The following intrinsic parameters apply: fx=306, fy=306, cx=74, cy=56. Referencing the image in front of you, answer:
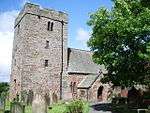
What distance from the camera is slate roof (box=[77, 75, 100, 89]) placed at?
4978 cm

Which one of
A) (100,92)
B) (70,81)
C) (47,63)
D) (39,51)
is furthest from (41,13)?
(100,92)

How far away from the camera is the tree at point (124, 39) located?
30172mm

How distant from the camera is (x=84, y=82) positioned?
5144 centimetres

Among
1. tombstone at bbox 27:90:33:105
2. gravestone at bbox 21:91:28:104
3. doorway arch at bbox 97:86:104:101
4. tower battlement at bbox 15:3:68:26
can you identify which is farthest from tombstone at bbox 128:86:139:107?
tower battlement at bbox 15:3:68:26

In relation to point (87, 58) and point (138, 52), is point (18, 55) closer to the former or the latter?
point (87, 58)

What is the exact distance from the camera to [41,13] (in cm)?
4944

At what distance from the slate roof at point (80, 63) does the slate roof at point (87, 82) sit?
1587mm

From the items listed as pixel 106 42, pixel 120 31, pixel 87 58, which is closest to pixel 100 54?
pixel 106 42

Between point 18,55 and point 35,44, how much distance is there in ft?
12.4

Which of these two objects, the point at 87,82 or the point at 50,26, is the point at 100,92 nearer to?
the point at 87,82

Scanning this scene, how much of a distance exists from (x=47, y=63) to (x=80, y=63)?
7472 millimetres

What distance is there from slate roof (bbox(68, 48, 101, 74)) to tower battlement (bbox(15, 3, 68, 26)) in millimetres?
6572

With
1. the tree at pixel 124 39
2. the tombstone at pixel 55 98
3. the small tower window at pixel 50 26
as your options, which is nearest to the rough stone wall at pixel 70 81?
the tombstone at pixel 55 98

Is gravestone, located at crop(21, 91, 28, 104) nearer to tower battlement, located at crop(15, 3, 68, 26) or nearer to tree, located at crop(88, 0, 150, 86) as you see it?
tower battlement, located at crop(15, 3, 68, 26)
